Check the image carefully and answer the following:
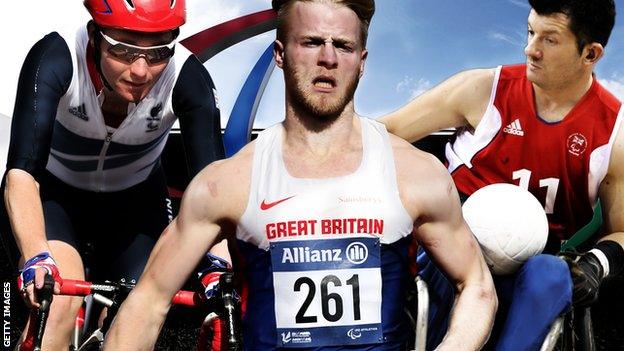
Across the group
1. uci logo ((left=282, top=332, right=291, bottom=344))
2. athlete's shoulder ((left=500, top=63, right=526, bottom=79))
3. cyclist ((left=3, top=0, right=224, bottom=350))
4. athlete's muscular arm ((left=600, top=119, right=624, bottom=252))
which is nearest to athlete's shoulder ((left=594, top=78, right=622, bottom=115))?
athlete's muscular arm ((left=600, top=119, right=624, bottom=252))

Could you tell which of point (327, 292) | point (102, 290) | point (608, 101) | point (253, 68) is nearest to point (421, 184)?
point (327, 292)

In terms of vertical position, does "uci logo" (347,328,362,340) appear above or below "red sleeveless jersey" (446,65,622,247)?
above

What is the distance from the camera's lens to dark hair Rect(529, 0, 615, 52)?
5664 millimetres

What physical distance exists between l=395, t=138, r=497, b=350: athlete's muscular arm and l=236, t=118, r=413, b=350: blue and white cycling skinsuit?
49 mm

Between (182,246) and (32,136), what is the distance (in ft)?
4.45

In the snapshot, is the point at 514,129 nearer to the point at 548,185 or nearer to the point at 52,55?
Answer: the point at 548,185

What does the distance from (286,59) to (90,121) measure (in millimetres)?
1881

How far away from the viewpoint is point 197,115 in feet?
16.7

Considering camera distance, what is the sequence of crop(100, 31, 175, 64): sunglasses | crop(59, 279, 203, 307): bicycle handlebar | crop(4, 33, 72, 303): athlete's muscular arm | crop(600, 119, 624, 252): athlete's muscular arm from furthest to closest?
crop(600, 119, 624, 252): athlete's muscular arm, crop(100, 31, 175, 64): sunglasses, crop(4, 33, 72, 303): athlete's muscular arm, crop(59, 279, 203, 307): bicycle handlebar

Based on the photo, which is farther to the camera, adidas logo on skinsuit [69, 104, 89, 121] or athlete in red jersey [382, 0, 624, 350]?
athlete in red jersey [382, 0, 624, 350]

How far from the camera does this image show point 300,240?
12.3 feet

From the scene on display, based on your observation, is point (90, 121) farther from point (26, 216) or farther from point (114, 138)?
point (26, 216)

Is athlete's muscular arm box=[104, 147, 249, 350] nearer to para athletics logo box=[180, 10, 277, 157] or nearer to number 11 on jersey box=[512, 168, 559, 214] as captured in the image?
number 11 on jersey box=[512, 168, 559, 214]

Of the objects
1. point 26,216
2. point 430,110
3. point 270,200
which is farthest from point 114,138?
point 270,200
